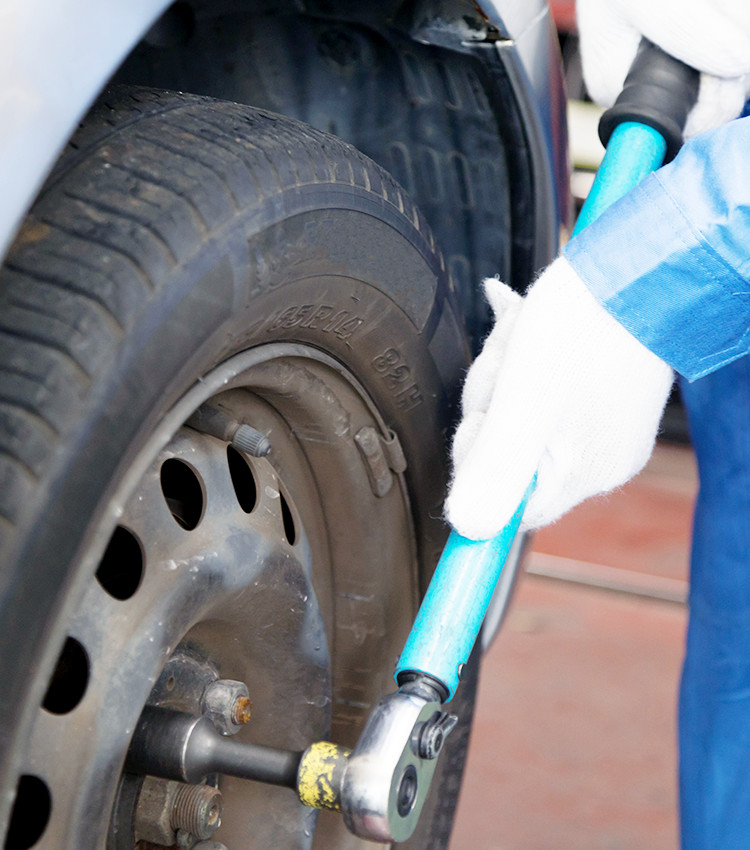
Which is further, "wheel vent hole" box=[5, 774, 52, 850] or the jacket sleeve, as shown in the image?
the jacket sleeve

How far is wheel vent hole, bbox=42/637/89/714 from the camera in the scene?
26.9 inches

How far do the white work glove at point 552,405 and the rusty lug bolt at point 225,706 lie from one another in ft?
0.80

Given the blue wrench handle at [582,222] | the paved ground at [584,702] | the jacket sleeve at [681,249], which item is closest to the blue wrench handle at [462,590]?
the blue wrench handle at [582,222]

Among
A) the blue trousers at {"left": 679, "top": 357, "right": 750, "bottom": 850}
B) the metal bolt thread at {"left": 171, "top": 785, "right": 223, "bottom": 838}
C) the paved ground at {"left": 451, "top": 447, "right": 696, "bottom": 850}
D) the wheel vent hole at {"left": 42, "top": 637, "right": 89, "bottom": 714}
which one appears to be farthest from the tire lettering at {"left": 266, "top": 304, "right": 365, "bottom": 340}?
the paved ground at {"left": 451, "top": 447, "right": 696, "bottom": 850}

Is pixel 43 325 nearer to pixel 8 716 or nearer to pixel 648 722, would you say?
pixel 8 716

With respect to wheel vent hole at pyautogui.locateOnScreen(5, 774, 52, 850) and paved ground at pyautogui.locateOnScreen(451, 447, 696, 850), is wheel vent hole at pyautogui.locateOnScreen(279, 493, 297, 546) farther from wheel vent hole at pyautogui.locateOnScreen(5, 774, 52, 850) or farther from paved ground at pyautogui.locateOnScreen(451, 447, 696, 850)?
paved ground at pyautogui.locateOnScreen(451, 447, 696, 850)

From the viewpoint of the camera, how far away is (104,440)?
1.82 ft

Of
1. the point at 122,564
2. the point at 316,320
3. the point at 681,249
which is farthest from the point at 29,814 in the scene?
the point at 681,249

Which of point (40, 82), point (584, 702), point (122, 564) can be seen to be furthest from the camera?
point (584, 702)

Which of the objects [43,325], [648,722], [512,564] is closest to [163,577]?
[43,325]

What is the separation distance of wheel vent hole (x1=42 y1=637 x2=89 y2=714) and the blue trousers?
79cm

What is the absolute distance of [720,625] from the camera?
1160mm

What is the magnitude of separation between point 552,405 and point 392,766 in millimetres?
335

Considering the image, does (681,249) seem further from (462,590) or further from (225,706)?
(225,706)
